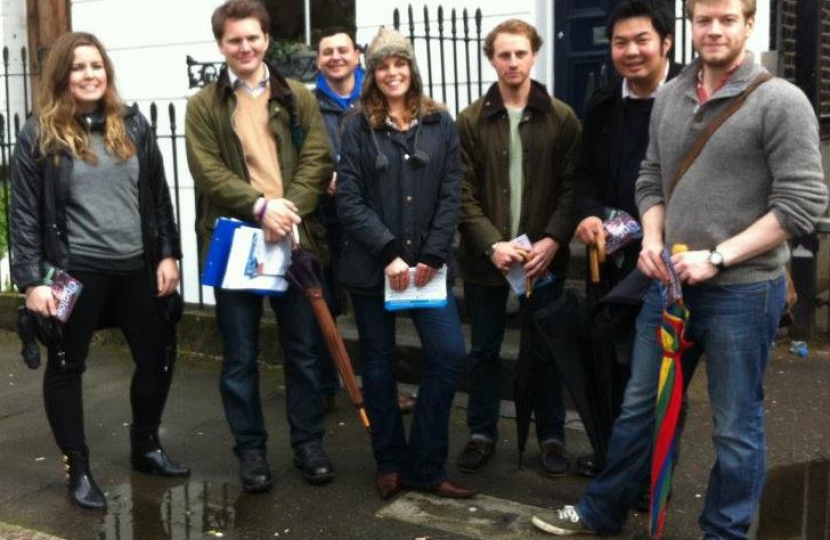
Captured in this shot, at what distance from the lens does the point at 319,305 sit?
4.37m

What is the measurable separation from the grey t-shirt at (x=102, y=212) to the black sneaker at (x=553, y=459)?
6.33 ft

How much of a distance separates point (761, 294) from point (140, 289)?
7.98 ft

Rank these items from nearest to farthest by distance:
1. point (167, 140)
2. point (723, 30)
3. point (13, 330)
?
point (723, 30) → point (13, 330) → point (167, 140)

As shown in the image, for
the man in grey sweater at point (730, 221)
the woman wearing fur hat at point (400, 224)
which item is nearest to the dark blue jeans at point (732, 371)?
the man in grey sweater at point (730, 221)

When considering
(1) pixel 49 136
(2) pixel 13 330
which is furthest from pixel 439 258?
(2) pixel 13 330

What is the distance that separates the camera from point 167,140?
909 centimetres

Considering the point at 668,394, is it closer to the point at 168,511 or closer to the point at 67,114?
the point at 168,511

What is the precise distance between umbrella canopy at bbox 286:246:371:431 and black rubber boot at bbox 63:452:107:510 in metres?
1.11

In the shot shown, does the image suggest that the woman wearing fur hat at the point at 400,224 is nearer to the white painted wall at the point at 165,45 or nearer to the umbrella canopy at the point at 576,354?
the umbrella canopy at the point at 576,354

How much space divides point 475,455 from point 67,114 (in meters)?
2.21

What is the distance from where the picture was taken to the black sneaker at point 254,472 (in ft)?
14.7

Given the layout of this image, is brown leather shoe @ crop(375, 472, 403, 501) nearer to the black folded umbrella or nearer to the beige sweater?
the black folded umbrella

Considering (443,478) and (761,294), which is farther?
(443,478)

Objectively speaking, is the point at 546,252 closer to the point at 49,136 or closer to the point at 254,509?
the point at 254,509
